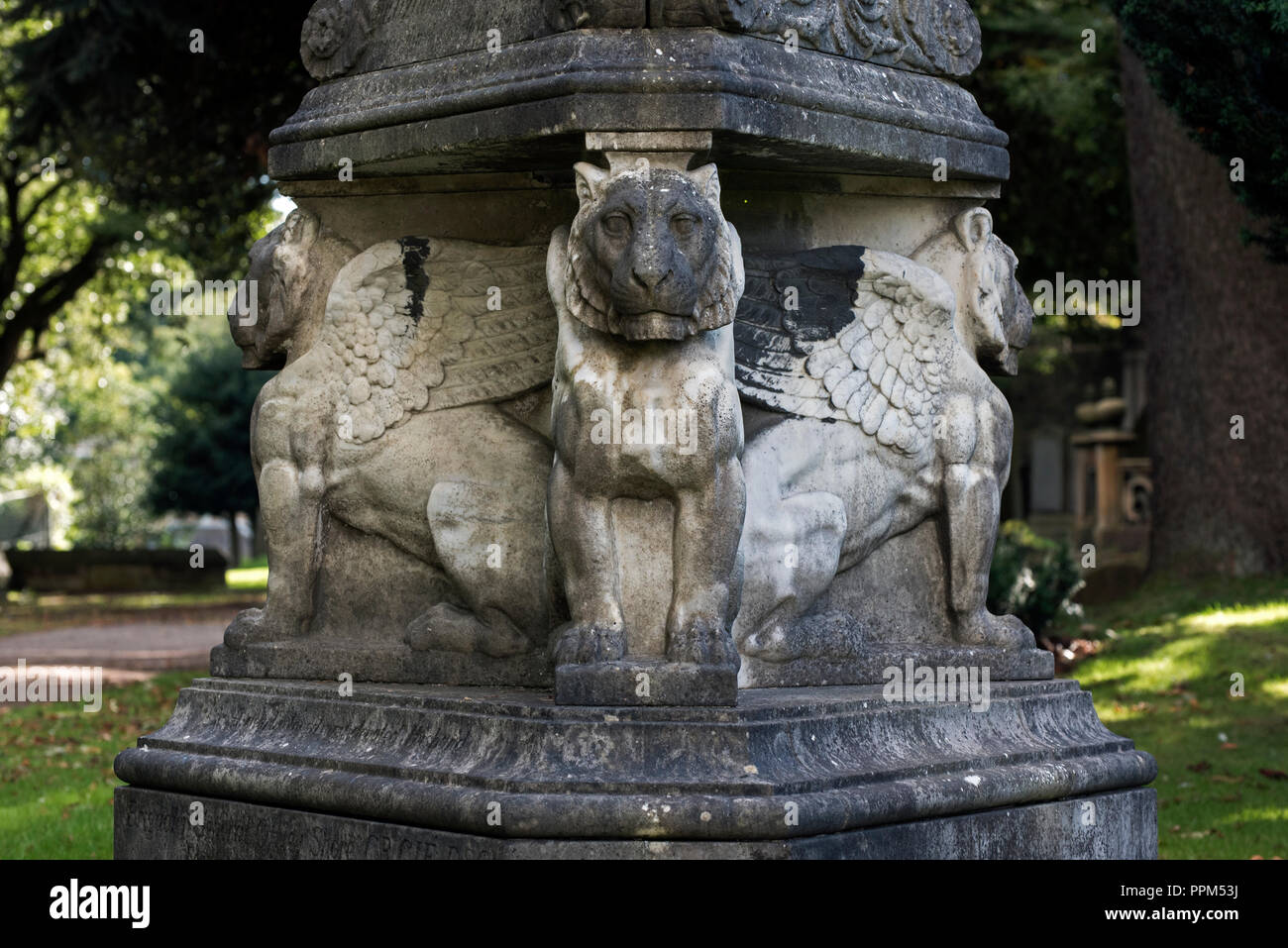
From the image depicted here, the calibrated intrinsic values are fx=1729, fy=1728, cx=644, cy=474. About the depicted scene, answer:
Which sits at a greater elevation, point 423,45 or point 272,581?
point 423,45

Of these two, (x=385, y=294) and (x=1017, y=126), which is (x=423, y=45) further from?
(x=1017, y=126)

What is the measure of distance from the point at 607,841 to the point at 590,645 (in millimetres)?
A: 575

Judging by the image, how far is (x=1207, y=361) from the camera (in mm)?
13930

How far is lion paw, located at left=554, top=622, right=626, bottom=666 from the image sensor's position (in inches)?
177


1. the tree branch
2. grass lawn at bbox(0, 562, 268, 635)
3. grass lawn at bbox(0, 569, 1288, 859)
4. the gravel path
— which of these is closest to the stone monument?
grass lawn at bbox(0, 569, 1288, 859)

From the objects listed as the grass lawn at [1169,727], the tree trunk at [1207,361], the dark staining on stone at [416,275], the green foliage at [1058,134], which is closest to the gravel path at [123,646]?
the grass lawn at [1169,727]

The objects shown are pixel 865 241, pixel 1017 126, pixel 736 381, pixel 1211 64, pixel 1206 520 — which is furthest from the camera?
pixel 1017 126

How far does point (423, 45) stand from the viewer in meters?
5.19

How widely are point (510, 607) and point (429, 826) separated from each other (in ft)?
2.92

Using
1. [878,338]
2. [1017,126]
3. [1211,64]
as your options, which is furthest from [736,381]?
[1017,126]

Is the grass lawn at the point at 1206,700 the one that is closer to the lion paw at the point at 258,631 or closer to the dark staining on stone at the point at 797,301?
the dark staining on stone at the point at 797,301

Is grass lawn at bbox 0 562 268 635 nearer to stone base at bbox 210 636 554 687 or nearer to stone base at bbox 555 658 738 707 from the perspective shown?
stone base at bbox 210 636 554 687

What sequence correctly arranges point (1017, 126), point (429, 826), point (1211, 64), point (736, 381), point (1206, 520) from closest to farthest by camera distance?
point (429, 826) → point (736, 381) → point (1211, 64) → point (1206, 520) → point (1017, 126)

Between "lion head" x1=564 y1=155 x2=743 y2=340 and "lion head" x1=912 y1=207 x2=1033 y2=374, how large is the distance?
115 centimetres
